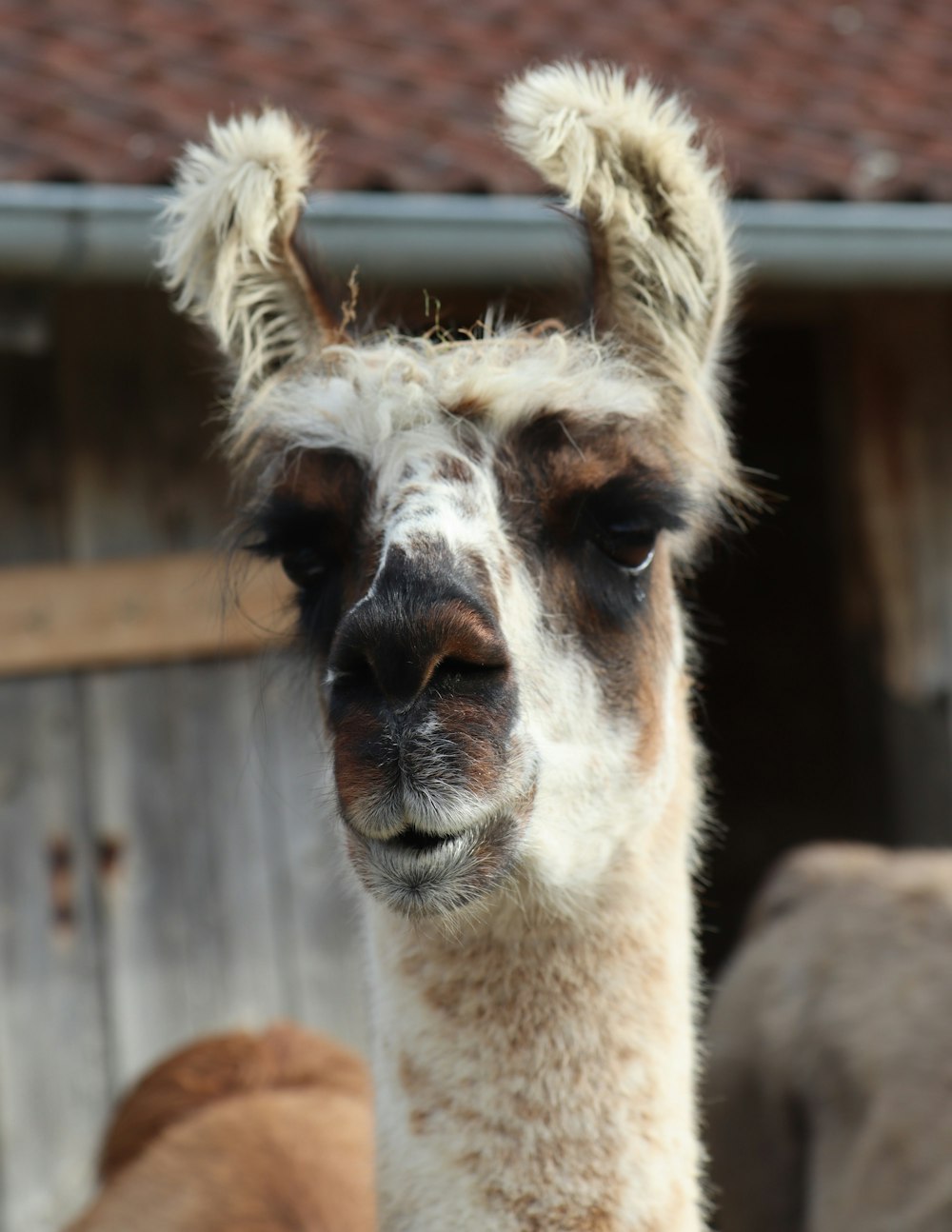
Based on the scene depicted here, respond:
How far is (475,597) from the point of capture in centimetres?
181

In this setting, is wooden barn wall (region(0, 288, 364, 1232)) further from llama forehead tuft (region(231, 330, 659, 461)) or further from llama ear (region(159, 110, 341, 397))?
llama forehead tuft (region(231, 330, 659, 461))

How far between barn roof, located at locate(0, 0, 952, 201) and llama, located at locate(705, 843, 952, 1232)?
6.98 feet

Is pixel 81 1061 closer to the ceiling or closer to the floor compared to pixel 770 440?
closer to the floor

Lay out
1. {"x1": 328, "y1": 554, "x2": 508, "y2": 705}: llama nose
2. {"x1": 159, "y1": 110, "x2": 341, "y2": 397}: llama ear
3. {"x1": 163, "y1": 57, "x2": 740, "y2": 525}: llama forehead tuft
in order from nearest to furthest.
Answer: {"x1": 328, "y1": 554, "x2": 508, "y2": 705}: llama nose, {"x1": 163, "y1": 57, "x2": 740, "y2": 525}: llama forehead tuft, {"x1": 159, "y1": 110, "x2": 341, "y2": 397}: llama ear

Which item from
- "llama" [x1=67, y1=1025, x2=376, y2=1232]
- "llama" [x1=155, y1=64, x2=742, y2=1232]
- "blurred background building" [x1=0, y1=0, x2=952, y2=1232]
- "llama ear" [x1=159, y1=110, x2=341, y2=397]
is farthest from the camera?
"blurred background building" [x1=0, y1=0, x2=952, y2=1232]

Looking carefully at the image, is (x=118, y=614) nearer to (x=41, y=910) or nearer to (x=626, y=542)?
(x=41, y=910)

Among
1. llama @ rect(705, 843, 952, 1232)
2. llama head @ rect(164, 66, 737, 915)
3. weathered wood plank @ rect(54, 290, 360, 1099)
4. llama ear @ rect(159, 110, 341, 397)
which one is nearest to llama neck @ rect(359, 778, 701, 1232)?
llama head @ rect(164, 66, 737, 915)

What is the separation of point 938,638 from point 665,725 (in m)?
3.17

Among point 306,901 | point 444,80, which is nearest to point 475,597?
point 306,901

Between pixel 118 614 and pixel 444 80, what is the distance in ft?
6.91

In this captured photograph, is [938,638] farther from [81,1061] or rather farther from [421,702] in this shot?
[421,702]

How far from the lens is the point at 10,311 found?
151 inches

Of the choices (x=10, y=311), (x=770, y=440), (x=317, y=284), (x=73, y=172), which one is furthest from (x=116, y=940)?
(x=770, y=440)

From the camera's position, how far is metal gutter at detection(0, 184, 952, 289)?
11.8 ft
